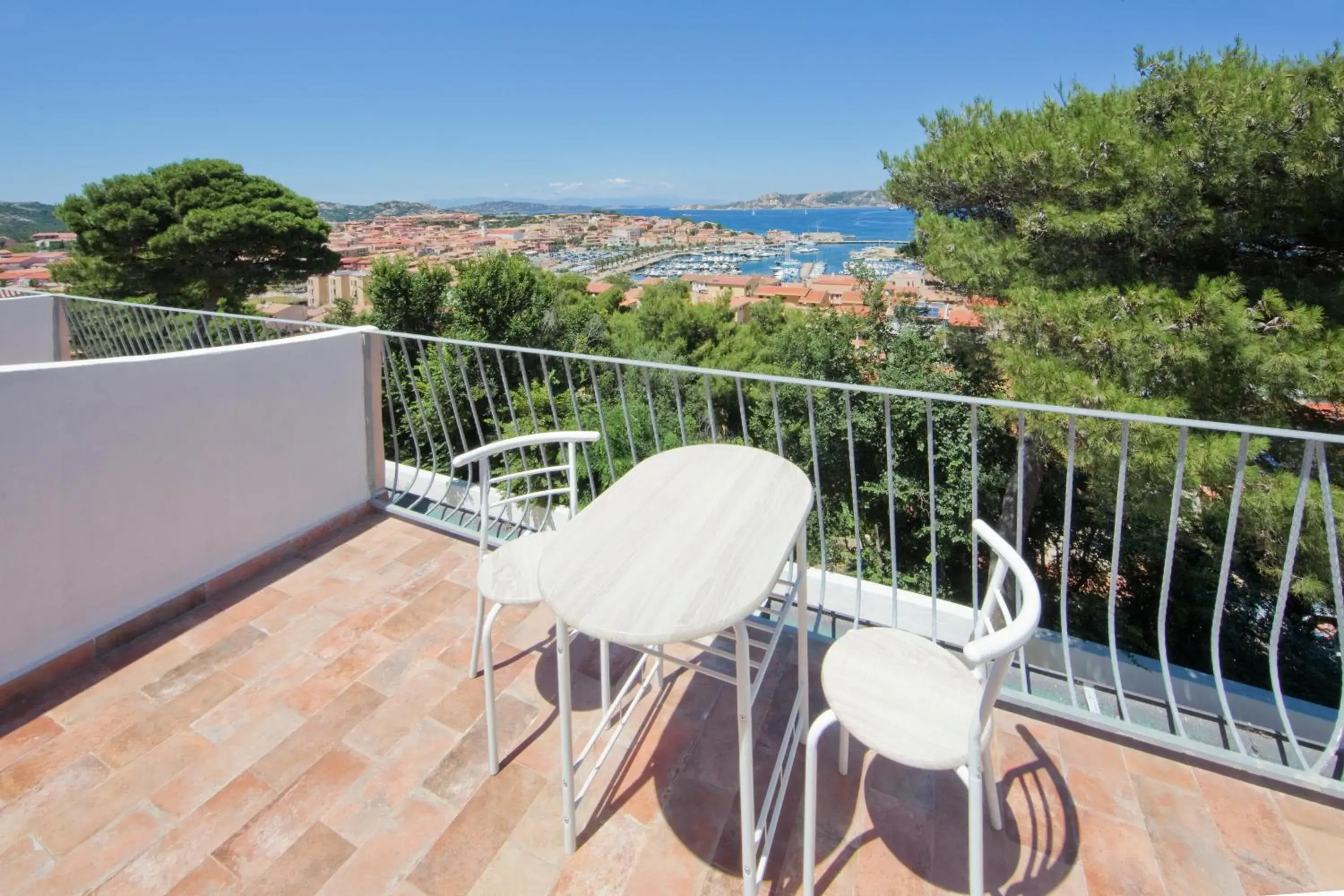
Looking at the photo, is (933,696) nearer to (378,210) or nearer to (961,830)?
(961,830)

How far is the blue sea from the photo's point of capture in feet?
202

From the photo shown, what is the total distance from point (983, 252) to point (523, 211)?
396ft

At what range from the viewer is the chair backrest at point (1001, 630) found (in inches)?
37.5

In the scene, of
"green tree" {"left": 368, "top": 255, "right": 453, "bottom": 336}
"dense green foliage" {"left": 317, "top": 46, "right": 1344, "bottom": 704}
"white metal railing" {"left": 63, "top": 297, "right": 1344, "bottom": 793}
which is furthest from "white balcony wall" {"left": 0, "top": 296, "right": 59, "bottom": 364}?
"green tree" {"left": 368, "top": 255, "right": 453, "bottom": 336}

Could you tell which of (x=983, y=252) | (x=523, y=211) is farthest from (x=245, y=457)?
(x=523, y=211)

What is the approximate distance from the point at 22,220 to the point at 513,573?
136 feet

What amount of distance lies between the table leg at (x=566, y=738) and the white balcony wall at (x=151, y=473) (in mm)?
1860

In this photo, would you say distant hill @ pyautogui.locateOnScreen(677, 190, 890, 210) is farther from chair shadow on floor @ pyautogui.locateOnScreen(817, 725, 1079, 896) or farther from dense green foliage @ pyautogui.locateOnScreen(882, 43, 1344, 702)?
chair shadow on floor @ pyautogui.locateOnScreen(817, 725, 1079, 896)

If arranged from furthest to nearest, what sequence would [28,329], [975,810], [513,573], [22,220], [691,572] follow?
[22,220], [28,329], [513,573], [691,572], [975,810]

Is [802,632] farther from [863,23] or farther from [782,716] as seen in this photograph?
[863,23]

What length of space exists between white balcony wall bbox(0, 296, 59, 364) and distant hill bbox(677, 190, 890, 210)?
151ft

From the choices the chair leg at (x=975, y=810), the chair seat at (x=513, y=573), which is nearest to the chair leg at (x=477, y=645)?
the chair seat at (x=513, y=573)

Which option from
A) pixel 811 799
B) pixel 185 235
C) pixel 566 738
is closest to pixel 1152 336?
pixel 811 799

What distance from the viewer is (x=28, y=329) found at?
4695mm
